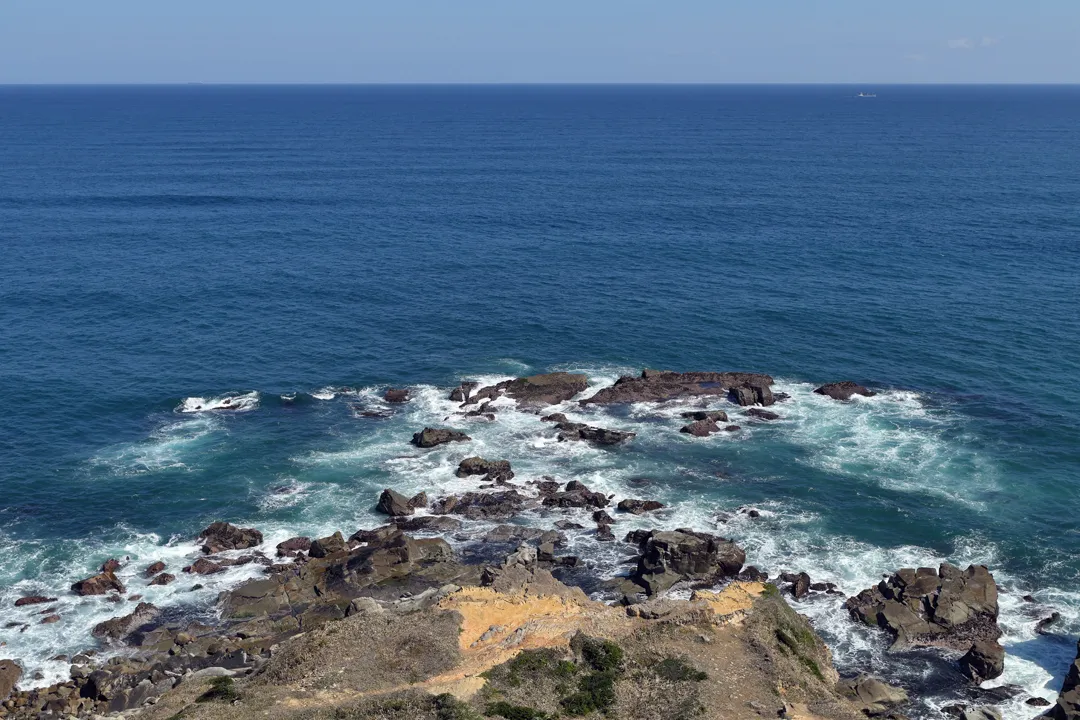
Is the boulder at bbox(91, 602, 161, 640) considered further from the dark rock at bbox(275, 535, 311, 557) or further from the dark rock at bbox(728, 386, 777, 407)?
the dark rock at bbox(728, 386, 777, 407)

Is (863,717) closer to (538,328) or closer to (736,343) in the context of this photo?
(736,343)

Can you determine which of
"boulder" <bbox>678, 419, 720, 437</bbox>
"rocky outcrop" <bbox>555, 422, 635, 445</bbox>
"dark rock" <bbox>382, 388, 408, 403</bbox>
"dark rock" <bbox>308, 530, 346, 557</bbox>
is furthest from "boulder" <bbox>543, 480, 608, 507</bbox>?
"dark rock" <bbox>382, 388, 408, 403</bbox>

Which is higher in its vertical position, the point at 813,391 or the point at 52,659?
the point at 813,391

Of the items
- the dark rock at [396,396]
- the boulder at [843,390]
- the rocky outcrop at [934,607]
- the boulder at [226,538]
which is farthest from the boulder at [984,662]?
the dark rock at [396,396]

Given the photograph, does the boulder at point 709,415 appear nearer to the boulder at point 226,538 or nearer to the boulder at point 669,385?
Answer: the boulder at point 669,385

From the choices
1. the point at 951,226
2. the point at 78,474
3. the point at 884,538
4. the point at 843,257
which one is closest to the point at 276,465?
the point at 78,474

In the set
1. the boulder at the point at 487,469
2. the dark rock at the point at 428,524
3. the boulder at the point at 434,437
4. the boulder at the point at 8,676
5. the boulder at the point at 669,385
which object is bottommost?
the boulder at the point at 8,676
